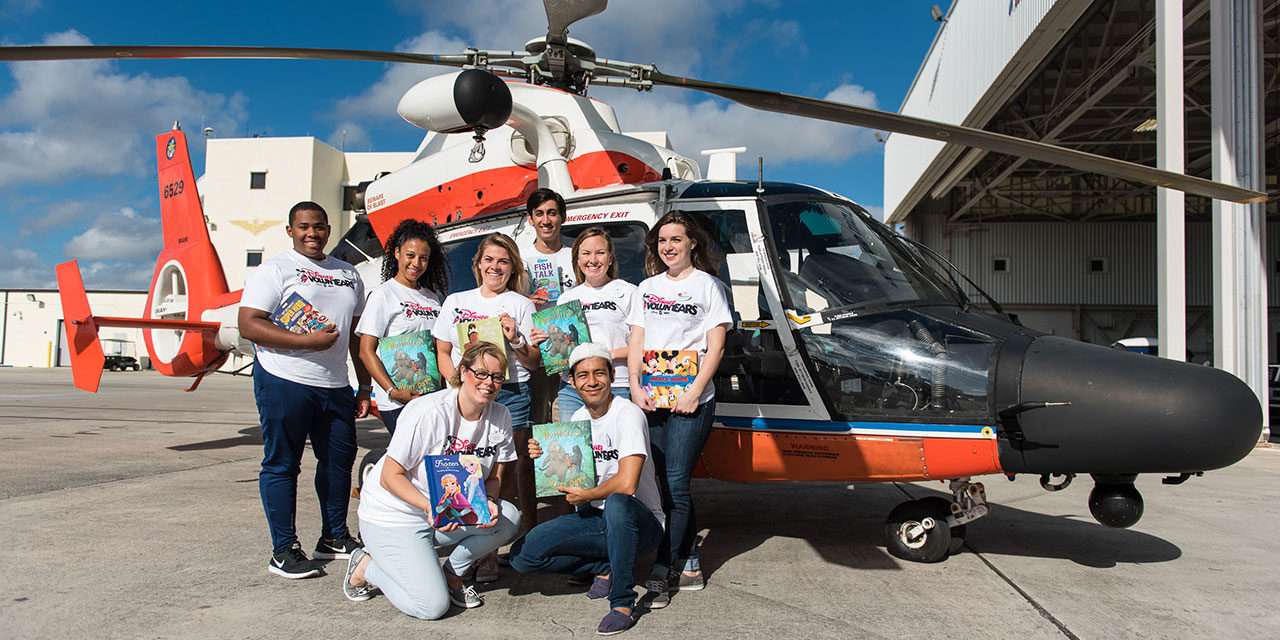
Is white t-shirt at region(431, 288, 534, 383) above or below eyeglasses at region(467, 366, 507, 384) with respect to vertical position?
above

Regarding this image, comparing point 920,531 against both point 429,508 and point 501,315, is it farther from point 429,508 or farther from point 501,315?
point 429,508

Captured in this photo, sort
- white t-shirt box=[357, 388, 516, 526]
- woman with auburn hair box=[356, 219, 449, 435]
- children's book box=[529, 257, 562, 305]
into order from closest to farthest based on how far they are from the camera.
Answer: white t-shirt box=[357, 388, 516, 526] → woman with auburn hair box=[356, 219, 449, 435] → children's book box=[529, 257, 562, 305]

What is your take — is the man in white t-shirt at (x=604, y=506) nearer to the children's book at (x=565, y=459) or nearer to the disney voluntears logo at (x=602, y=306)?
the children's book at (x=565, y=459)

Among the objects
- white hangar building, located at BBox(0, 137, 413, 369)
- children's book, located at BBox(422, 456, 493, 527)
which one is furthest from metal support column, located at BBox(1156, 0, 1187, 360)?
white hangar building, located at BBox(0, 137, 413, 369)

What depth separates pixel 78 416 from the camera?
12.1 m

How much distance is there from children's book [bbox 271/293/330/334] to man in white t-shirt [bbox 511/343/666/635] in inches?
49.7

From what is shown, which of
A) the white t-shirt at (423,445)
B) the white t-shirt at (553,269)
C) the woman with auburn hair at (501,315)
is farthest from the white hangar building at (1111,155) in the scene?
the white t-shirt at (423,445)

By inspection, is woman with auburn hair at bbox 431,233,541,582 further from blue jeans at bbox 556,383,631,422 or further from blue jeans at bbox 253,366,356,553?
blue jeans at bbox 253,366,356,553

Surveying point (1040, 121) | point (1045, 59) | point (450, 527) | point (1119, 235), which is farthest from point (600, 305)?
point (1119, 235)

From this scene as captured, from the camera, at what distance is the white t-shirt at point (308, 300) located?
12.8 ft

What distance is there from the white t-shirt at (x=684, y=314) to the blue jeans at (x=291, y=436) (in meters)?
1.58

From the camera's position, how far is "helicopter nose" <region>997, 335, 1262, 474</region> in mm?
3588

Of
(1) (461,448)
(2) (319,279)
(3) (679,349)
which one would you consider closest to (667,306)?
(3) (679,349)

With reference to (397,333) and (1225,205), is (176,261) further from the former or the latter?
(1225,205)
